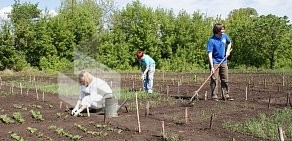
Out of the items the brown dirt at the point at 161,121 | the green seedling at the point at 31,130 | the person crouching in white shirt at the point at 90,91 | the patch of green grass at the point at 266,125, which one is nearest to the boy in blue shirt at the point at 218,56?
the brown dirt at the point at 161,121

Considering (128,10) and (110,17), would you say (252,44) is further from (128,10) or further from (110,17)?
(110,17)

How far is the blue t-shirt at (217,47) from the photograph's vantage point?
9469mm

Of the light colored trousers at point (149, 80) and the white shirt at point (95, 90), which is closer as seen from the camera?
the white shirt at point (95, 90)

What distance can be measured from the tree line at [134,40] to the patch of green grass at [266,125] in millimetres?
22706

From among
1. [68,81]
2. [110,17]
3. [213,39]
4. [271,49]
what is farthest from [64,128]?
[110,17]

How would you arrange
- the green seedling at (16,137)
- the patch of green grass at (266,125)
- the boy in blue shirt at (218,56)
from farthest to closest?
1. the boy in blue shirt at (218,56)
2. the green seedling at (16,137)
3. the patch of green grass at (266,125)

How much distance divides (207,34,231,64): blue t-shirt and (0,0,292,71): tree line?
784 inches

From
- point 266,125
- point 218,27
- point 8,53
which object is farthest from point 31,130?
point 8,53

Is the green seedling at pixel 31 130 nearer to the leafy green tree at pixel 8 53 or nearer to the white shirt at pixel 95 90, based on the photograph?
the white shirt at pixel 95 90

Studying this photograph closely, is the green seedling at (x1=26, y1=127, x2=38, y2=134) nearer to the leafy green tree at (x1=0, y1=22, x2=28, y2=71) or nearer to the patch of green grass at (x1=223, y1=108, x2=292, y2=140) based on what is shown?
the patch of green grass at (x1=223, y1=108, x2=292, y2=140)

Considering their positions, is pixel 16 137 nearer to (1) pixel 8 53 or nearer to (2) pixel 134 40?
(1) pixel 8 53

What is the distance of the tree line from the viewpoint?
1142 inches

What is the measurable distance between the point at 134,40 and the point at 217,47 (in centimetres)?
2220

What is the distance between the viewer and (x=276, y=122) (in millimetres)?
6379
